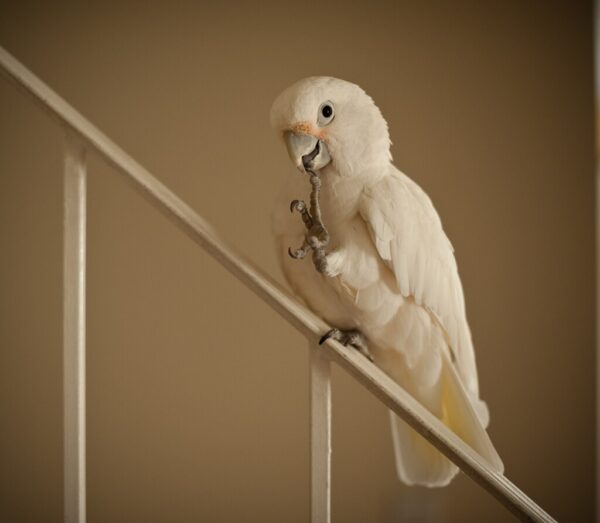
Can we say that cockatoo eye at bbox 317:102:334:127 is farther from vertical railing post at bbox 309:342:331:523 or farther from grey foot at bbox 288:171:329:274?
vertical railing post at bbox 309:342:331:523

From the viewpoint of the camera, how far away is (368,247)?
988mm

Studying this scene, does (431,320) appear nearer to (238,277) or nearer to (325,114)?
(325,114)

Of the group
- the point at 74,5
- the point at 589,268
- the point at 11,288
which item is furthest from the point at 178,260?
the point at 589,268

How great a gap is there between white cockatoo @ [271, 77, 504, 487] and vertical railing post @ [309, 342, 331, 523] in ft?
1.01

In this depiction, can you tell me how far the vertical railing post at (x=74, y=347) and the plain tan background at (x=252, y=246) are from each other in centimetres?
147

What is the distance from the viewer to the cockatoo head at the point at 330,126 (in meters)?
0.93

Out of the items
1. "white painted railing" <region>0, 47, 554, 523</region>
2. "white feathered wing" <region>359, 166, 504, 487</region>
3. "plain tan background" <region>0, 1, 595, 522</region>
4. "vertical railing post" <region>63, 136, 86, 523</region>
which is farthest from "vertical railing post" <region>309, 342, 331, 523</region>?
"plain tan background" <region>0, 1, 595, 522</region>

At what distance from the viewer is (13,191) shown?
1995mm

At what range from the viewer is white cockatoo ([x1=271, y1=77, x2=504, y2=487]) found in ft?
3.11

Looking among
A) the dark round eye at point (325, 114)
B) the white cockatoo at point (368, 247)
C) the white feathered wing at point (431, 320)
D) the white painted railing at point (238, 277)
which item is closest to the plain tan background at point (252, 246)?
the white feathered wing at point (431, 320)

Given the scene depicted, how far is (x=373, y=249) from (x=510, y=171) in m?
1.18

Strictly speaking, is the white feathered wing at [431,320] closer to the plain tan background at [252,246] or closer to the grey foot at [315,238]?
the grey foot at [315,238]

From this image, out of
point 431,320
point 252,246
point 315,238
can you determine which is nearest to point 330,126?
point 315,238

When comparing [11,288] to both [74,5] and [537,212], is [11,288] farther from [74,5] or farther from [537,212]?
[537,212]
